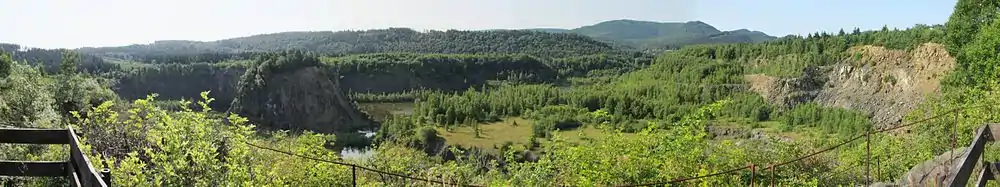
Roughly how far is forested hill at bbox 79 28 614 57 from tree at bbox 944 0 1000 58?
451 feet

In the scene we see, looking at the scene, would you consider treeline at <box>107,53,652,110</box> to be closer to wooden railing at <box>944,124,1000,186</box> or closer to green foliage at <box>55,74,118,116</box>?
green foliage at <box>55,74,118,116</box>

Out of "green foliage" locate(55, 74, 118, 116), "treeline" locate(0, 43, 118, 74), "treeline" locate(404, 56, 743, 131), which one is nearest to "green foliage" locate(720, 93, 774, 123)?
"treeline" locate(404, 56, 743, 131)

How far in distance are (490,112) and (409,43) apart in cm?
10066

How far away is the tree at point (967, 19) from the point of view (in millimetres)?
20719

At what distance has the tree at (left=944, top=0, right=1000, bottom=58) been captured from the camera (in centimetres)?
2072

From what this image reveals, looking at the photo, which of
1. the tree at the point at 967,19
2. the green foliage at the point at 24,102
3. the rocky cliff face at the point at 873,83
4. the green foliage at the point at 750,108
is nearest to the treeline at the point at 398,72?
the green foliage at the point at 750,108

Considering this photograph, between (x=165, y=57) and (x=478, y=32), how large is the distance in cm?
9098

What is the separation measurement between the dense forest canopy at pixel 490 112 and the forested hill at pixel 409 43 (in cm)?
103

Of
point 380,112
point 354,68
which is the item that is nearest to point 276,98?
point 380,112

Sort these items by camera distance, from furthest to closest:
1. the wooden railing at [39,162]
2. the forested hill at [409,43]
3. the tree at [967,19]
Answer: the forested hill at [409,43]
the tree at [967,19]
the wooden railing at [39,162]

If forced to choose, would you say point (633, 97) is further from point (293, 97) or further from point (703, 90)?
point (293, 97)

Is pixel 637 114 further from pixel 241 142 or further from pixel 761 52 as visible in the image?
pixel 241 142


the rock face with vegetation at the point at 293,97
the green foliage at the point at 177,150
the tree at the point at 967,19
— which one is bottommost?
the rock face with vegetation at the point at 293,97

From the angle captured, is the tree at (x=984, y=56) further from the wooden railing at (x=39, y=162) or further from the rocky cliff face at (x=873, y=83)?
the wooden railing at (x=39, y=162)
